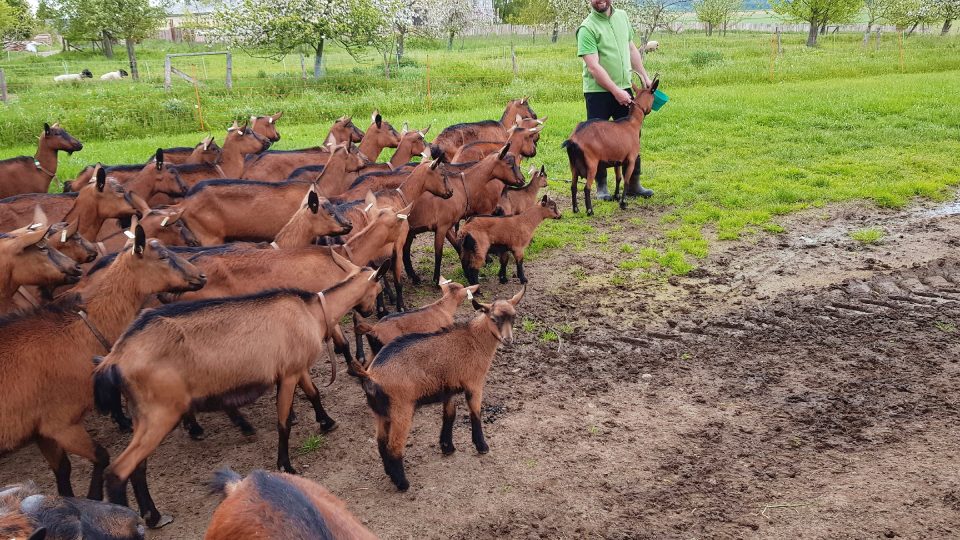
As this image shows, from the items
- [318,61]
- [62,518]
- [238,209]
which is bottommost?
[62,518]

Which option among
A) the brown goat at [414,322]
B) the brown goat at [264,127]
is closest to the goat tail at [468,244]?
the brown goat at [414,322]

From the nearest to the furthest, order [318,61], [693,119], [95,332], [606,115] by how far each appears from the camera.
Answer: [95,332] < [606,115] < [693,119] < [318,61]

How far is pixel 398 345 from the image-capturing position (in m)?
5.15

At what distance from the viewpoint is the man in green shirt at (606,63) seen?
10945mm

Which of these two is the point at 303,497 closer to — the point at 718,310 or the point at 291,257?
the point at 291,257

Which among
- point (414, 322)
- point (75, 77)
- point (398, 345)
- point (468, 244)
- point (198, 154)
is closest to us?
point (398, 345)

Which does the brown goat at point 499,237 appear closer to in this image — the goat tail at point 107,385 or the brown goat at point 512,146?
the brown goat at point 512,146

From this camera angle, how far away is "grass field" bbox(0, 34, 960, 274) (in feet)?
36.4

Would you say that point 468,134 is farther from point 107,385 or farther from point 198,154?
point 107,385

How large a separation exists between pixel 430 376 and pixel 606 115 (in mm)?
7587

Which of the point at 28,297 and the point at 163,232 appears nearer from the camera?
the point at 28,297

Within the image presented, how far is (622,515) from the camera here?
4605 mm

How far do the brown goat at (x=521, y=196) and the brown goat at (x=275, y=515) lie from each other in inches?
252

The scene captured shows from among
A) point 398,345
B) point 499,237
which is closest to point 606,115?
point 499,237
